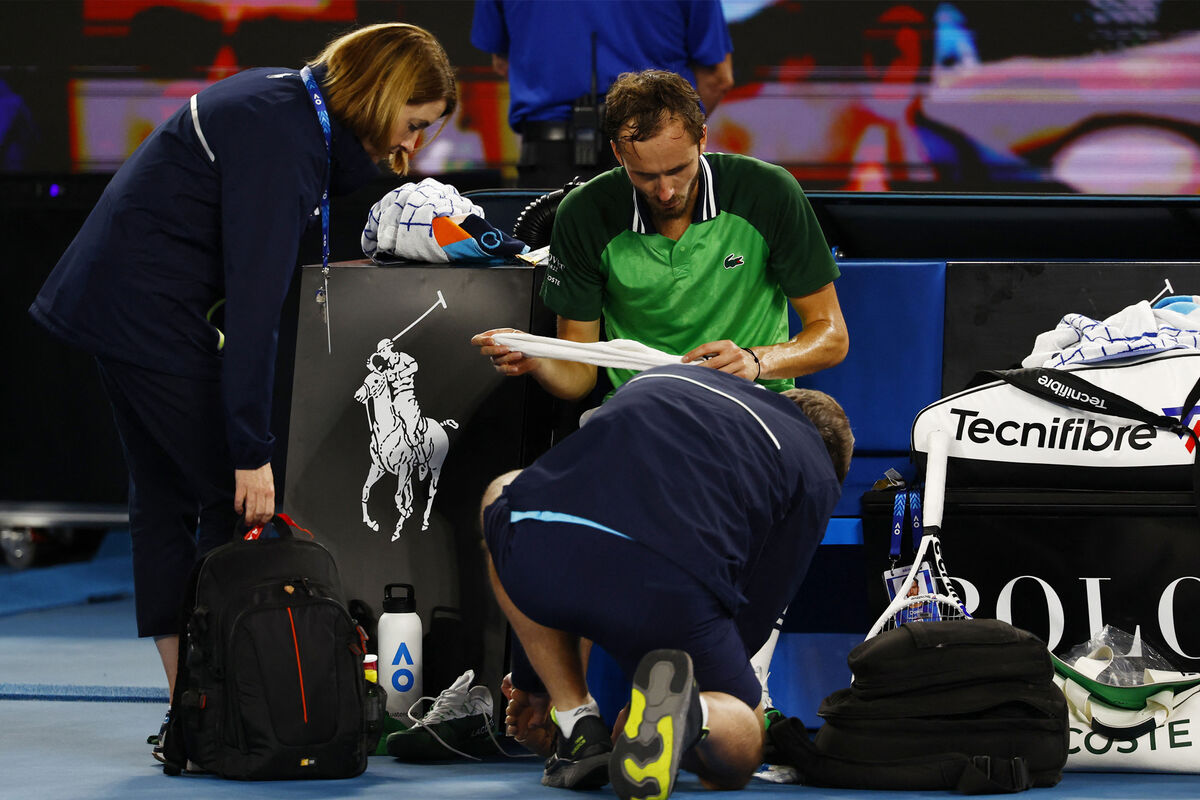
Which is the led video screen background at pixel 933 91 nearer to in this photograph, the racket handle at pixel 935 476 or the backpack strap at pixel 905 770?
the racket handle at pixel 935 476

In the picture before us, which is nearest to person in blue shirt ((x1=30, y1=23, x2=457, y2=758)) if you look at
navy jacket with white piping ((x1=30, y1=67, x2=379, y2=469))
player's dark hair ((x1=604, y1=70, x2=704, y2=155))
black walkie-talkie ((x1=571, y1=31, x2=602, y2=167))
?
navy jacket with white piping ((x1=30, y1=67, x2=379, y2=469))

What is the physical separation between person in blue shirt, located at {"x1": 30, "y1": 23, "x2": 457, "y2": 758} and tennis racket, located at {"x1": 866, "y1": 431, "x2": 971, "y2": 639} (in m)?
1.12

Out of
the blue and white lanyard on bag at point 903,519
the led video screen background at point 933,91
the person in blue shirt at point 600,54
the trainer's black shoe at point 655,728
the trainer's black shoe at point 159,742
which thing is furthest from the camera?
the led video screen background at point 933,91

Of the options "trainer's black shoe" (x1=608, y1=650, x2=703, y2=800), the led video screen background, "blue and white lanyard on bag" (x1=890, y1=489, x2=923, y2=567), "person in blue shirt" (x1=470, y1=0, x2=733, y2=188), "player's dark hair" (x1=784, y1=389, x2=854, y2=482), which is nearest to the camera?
"trainer's black shoe" (x1=608, y1=650, x2=703, y2=800)

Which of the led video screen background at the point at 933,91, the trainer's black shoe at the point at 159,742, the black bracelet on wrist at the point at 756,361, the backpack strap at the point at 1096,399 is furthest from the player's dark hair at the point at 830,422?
the led video screen background at the point at 933,91

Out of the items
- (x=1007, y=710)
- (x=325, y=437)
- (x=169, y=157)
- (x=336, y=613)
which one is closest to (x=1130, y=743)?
(x=1007, y=710)

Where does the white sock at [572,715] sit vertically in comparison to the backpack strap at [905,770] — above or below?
above

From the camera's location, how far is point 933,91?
4.88 metres

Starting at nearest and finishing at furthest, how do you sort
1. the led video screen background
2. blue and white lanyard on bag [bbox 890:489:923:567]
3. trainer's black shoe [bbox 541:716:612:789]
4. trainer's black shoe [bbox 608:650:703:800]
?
trainer's black shoe [bbox 608:650:703:800]
trainer's black shoe [bbox 541:716:612:789]
blue and white lanyard on bag [bbox 890:489:923:567]
the led video screen background

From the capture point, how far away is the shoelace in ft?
8.28

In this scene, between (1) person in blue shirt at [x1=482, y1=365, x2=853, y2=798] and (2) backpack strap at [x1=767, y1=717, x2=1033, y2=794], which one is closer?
(1) person in blue shirt at [x1=482, y1=365, x2=853, y2=798]

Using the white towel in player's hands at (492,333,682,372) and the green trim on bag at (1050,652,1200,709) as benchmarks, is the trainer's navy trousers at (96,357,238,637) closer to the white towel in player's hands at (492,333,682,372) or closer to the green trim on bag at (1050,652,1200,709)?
the white towel in player's hands at (492,333,682,372)

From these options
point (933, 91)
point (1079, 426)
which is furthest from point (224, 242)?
point (933, 91)

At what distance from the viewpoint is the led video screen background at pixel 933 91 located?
4840mm
